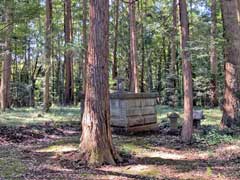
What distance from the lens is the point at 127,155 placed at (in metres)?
7.85

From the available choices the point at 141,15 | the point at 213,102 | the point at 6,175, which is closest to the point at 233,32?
the point at 6,175

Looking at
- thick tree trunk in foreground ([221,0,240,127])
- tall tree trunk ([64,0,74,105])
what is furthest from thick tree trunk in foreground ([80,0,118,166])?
tall tree trunk ([64,0,74,105])

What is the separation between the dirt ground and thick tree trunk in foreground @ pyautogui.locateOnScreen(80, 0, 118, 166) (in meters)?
0.35

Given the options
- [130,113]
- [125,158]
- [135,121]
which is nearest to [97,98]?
[125,158]

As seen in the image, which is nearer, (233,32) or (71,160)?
(71,160)

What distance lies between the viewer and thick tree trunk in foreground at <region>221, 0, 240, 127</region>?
10.5m

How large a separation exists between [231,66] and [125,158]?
16.5 feet

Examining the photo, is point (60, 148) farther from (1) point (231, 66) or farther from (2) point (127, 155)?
(1) point (231, 66)

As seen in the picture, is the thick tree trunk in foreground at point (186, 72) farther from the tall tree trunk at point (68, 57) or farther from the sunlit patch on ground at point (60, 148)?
the tall tree trunk at point (68, 57)

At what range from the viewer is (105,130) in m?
7.21

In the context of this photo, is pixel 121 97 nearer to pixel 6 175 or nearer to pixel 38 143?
pixel 38 143

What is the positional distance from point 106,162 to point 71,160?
30.3 inches

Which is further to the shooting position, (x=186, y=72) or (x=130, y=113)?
(x=130, y=113)

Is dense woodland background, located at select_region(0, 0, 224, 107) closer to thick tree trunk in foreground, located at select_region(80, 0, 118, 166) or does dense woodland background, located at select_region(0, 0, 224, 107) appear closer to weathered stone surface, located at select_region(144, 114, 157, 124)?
weathered stone surface, located at select_region(144, 114, 157, 124)
